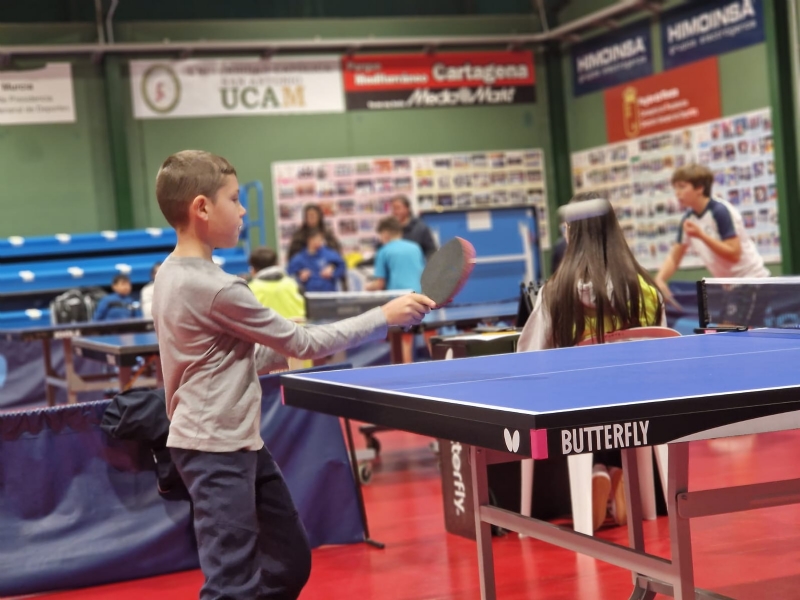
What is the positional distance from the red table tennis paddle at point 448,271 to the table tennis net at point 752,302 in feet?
4.20

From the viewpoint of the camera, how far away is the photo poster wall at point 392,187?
1424cm

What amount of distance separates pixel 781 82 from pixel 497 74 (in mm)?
4702

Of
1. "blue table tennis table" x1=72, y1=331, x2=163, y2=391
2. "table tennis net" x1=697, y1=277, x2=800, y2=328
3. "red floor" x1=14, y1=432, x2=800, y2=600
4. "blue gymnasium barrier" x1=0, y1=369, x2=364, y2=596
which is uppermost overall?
"table tennis net" x1=697, y1=277, x2=800, y2=328

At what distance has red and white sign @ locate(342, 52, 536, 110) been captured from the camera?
571 inches

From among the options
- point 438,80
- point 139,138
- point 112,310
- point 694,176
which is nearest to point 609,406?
point 694,176

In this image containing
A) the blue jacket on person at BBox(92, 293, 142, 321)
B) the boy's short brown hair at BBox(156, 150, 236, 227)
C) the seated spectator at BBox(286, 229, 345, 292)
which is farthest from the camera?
the seated spectator at BBox(286, 229, 345, 292)

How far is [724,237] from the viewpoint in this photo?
690 centimetres

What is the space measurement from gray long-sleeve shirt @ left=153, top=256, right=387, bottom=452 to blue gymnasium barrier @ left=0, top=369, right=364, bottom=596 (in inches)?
69.6

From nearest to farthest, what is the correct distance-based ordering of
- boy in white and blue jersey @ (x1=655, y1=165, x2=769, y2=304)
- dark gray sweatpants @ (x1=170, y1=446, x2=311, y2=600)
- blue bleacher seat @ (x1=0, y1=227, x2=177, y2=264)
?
dark gray sweatpants @ (x1=170, y1=446, x2=311, y2=600) < boy in white and blue jersey @ (x1=655, y1=165, x2=769, y2=304) < blue bleacher seat @ (x1=0, y1=227, x2=177, y2=264)

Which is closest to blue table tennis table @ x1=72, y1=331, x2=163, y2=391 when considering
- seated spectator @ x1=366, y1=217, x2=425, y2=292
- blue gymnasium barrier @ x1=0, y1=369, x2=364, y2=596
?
blue gymnasium barrier @ x1=0, y1=369, x2=364, y2=596

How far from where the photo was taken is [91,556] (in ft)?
14.3

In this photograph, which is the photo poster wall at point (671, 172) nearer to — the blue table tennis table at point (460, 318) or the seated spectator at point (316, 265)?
the seated spectator at point (316, 265)

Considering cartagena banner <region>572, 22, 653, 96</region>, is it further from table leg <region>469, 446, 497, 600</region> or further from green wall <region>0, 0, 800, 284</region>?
table leg <region>469, 446, 497, 600</region>

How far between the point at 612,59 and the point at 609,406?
12574 mm
